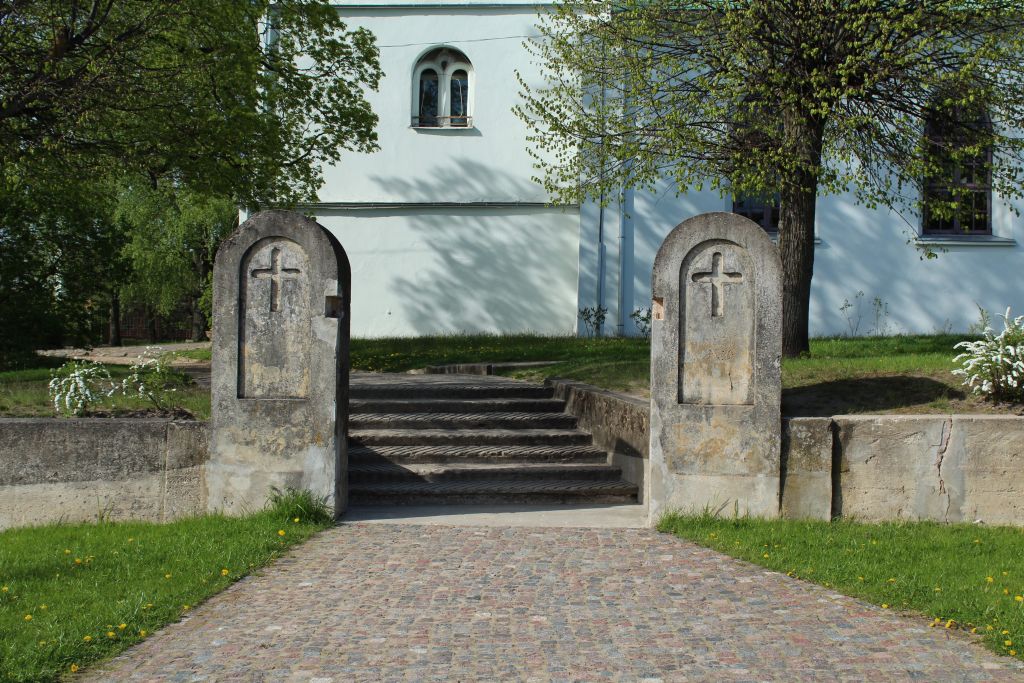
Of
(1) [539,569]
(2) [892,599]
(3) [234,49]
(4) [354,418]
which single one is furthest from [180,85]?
(2) [892,599]

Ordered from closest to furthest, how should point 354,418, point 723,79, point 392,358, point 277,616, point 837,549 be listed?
point 277,616
point 837,549
point 354,418
point 723,79
point 392,358

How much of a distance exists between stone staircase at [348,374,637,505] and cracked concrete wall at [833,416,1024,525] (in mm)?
2017

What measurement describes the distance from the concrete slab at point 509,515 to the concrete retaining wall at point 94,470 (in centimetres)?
148

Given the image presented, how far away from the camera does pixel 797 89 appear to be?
12.3 meters

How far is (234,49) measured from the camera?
1470cm

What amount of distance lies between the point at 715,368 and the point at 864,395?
88.1 inches

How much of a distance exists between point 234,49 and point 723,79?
6982 mm

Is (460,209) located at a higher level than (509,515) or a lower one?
higher

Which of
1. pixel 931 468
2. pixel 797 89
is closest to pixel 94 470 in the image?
pixel 931 468

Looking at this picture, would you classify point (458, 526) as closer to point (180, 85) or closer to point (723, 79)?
point (723, 79)

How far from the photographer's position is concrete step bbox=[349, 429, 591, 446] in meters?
10.1

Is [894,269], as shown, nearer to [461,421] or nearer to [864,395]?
[864,395]

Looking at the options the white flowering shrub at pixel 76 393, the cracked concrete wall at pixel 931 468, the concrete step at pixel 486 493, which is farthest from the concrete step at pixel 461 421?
the cracked concrete wall at pixel 931 468

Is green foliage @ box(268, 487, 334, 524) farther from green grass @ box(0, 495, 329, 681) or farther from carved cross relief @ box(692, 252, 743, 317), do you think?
carved cross relief @ box(692, 252, 743, 317)
